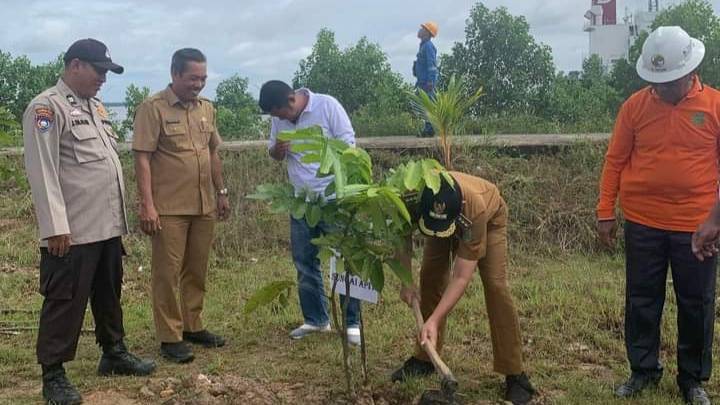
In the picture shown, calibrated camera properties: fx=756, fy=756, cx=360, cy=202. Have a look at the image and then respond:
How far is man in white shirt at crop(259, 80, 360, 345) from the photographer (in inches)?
172

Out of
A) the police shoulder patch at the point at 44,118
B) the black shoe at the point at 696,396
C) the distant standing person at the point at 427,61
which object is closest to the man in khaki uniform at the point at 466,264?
the black shoe at the point at 696,396

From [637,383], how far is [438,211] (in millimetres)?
1587

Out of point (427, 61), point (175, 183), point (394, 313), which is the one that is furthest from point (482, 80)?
point (175, 183)

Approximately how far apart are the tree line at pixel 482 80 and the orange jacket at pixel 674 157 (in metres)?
6.33

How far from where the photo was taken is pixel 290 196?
3129 mm

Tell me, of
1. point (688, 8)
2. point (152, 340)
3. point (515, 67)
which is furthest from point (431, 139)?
point (688, 8)

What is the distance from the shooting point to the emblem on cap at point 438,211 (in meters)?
3.01

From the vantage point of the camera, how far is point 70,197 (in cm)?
377

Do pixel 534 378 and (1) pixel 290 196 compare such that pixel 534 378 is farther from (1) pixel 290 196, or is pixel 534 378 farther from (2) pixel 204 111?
(2) pixel 204 111

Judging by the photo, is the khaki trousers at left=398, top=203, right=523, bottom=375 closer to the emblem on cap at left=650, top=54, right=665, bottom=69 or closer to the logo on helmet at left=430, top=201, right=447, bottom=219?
the logo on helmet at left=430, top=201, right=447, bottom=219

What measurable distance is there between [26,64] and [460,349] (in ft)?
34.8

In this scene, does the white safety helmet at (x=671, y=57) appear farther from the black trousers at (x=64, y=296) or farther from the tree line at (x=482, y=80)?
the tree line at (x=482, y=80)

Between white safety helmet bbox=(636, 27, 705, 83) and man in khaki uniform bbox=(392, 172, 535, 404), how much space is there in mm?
904

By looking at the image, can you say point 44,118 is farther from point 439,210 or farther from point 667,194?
point 667,194
